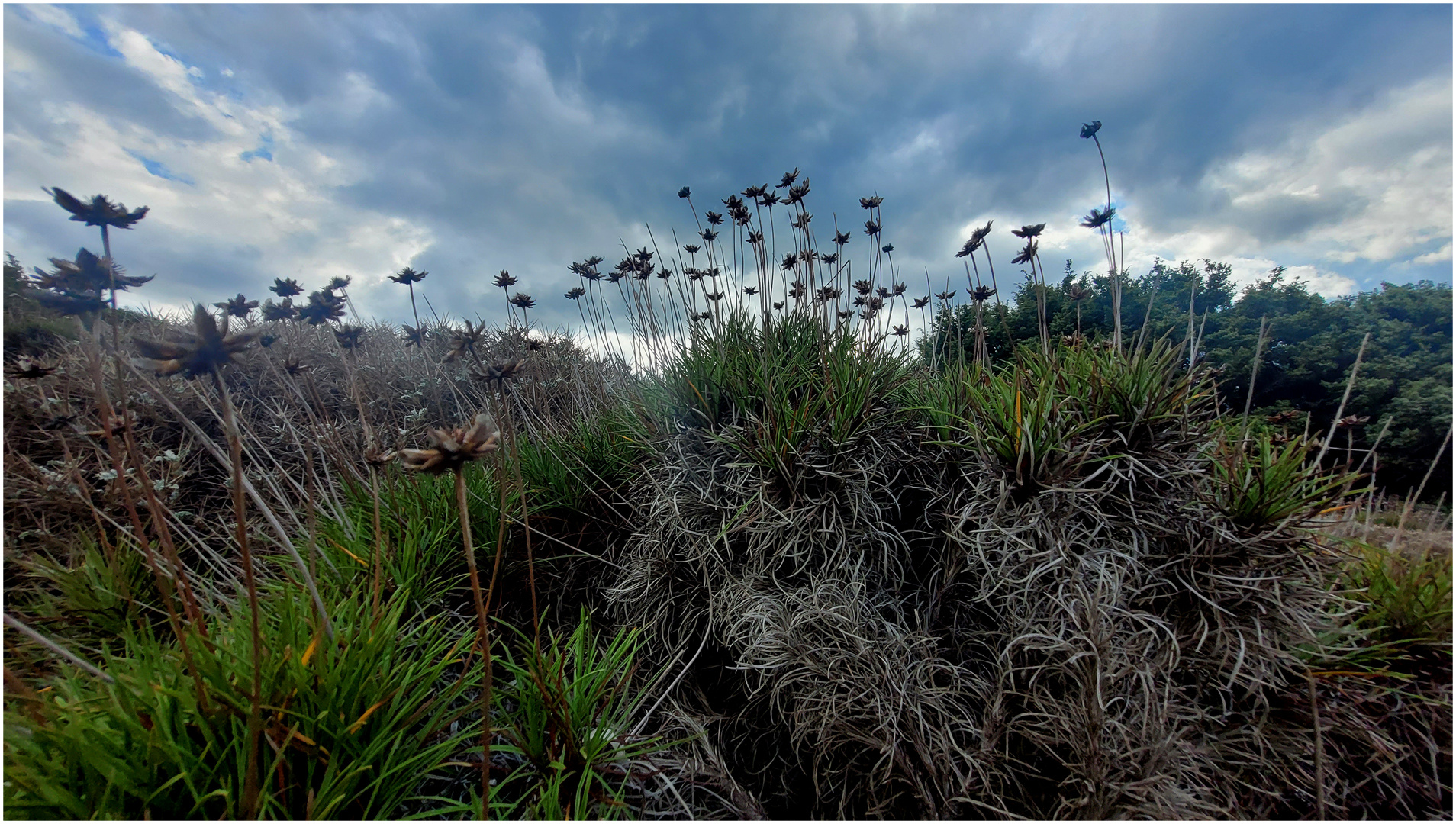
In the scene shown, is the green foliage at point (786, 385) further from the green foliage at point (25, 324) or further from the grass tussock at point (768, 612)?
the green foliage at point (25, 324)

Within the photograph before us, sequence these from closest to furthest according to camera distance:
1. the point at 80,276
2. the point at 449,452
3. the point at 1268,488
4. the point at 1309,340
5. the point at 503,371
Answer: the point at 449,452, the point at 80,276, the point at 1268,488, the point at 503,371, the point at 1309,340

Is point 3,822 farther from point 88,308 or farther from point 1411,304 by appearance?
point 1411,304

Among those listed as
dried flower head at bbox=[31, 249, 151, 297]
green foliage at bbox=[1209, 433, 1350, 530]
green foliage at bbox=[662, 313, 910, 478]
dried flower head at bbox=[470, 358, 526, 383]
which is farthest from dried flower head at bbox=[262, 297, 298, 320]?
green foliage at bbox=[1209, 433, 1350, 530]

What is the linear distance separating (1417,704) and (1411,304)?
294 inches

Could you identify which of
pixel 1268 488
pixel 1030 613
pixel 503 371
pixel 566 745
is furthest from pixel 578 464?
pixel 1268 488

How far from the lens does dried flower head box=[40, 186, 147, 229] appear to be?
129cm

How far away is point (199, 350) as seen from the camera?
1.02m

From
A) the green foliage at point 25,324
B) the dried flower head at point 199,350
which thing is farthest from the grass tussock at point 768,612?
the green foliage at point 25,324

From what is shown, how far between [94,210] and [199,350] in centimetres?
79

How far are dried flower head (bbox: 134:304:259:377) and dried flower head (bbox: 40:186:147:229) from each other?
636 millimetres

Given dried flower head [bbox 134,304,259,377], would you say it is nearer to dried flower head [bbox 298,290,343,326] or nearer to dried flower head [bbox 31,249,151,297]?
dried flower head [bbox 31,249,151,297]

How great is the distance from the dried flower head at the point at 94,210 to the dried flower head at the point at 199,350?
2.09 feet

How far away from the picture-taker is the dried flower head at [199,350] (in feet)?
3.34

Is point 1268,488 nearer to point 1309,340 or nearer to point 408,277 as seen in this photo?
point 408,277
